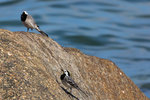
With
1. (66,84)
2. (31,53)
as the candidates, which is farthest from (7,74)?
(66,84)

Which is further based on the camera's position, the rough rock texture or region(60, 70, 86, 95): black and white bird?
region(60, 70, 86, 95): black and white bird

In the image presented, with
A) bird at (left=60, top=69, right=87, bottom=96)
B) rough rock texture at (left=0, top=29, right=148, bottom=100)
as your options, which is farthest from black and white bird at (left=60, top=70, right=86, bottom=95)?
rough rock texture at (left=0, top=29, right=148, bottom=100)

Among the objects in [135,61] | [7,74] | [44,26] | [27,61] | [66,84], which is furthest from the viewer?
[44,26]

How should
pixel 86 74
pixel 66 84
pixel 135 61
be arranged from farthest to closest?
pixel 135 61, pixel 86 74, pixel 66 84

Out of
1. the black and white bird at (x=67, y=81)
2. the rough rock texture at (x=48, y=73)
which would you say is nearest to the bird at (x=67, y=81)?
the black and white bird at (x=67, y=81)

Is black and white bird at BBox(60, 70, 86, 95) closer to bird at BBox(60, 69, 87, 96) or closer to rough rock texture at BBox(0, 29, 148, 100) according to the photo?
bird at BBox(60, 69, 87, 96)

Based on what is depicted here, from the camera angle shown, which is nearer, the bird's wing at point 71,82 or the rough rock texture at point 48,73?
the rough rock texture at point 48,73

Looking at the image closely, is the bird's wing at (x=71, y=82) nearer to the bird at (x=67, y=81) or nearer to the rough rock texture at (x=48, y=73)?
the bird at (x=67, y=81)

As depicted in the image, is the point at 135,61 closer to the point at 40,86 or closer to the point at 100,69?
the point at 100,69
